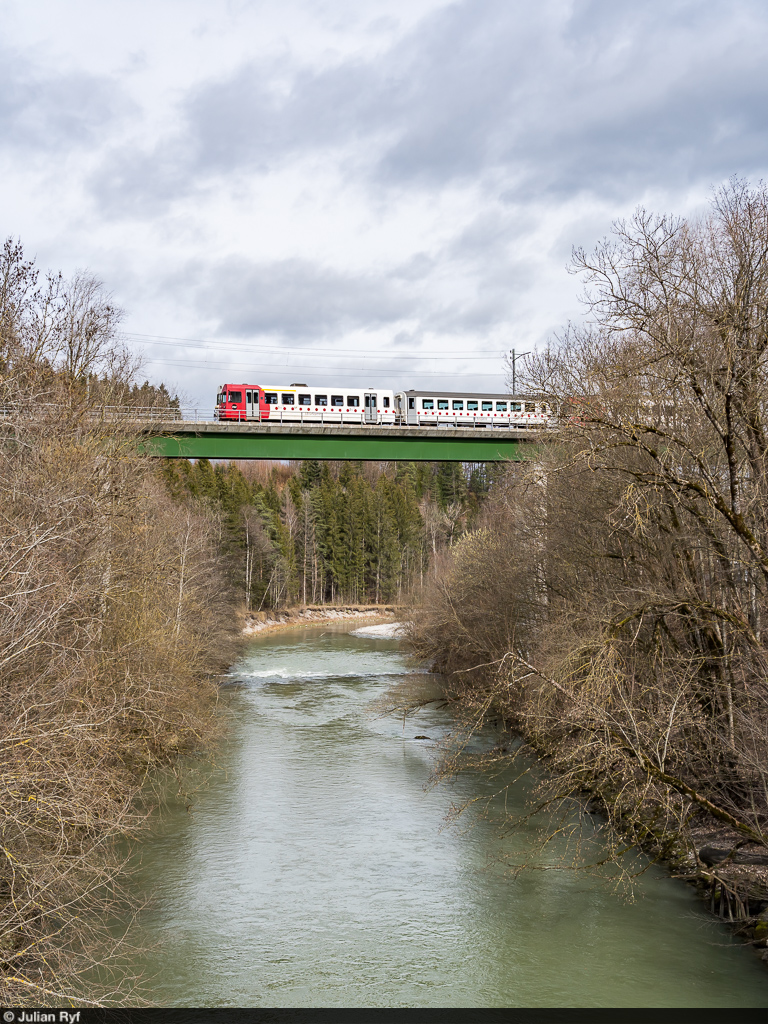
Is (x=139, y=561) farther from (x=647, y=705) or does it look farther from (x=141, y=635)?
A: (x=647, y=705)

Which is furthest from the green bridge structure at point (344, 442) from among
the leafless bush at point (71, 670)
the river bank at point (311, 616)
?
the river bank at point (311, 616)

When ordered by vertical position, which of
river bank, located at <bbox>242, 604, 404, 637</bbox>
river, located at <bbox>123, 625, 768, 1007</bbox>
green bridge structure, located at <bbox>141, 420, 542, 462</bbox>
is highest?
green bridge structure, located at <bbox>141, 420, 542, 462</bbox>

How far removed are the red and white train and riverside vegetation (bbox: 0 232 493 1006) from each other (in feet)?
26.6

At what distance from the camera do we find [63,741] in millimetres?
12102

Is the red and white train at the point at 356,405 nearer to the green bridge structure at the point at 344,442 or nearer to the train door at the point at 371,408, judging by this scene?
the train door at the point at 371,408

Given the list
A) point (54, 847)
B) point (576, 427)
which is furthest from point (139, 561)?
point (576, 427)

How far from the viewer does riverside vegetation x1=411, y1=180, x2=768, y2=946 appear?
14195 mm

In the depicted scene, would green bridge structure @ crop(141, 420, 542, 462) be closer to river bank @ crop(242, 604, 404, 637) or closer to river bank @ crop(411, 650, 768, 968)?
river bank @ crop(411, 650, 768, 968)

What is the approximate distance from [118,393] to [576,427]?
62.3ft

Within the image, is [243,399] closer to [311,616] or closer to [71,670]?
[311,616]

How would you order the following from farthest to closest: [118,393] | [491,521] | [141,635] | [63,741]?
[491,521]
[118,393]
[141,635]
[63,741]

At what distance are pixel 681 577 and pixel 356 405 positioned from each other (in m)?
37.4

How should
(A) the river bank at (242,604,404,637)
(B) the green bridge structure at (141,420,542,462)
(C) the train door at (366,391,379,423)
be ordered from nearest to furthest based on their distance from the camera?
(B) the green bridge structure at (141,420,542,462)
(C) the train door at (366,391,379,423)
(A) the river bank at (242,604,404,637)

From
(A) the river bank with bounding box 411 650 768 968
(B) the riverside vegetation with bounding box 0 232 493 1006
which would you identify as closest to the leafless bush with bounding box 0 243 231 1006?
(B) the riverside vegetation with bounding box 0 232 493 1006
